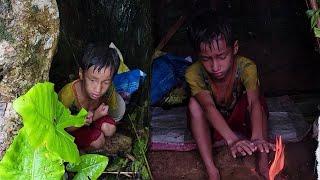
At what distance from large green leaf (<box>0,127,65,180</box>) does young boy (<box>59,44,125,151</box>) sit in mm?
769

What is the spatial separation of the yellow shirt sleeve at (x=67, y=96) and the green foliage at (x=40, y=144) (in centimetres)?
70

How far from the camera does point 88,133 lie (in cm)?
362

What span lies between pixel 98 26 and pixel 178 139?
108 cm

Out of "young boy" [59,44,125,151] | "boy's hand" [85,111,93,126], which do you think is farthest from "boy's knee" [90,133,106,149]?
"boy's hand" [85,111,93,126]

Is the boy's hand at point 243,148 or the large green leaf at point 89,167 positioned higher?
the large green leaf at point 89,167

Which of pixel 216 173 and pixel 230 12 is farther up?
pixel 230 12

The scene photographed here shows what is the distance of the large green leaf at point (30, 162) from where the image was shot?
8.80 feet

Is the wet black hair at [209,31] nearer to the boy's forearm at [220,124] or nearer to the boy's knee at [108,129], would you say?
the boy's forearm at [220,124]

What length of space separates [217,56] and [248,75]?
1.12 ft

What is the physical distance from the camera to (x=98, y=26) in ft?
14.2

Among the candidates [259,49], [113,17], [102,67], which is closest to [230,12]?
[259,49]

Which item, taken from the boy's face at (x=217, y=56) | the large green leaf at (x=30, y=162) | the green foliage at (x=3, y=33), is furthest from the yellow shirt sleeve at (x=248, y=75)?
the green foliage at (x=3, y=33)

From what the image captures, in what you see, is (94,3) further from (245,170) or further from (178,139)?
(245,170)

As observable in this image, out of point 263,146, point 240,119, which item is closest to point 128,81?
point 240,119
